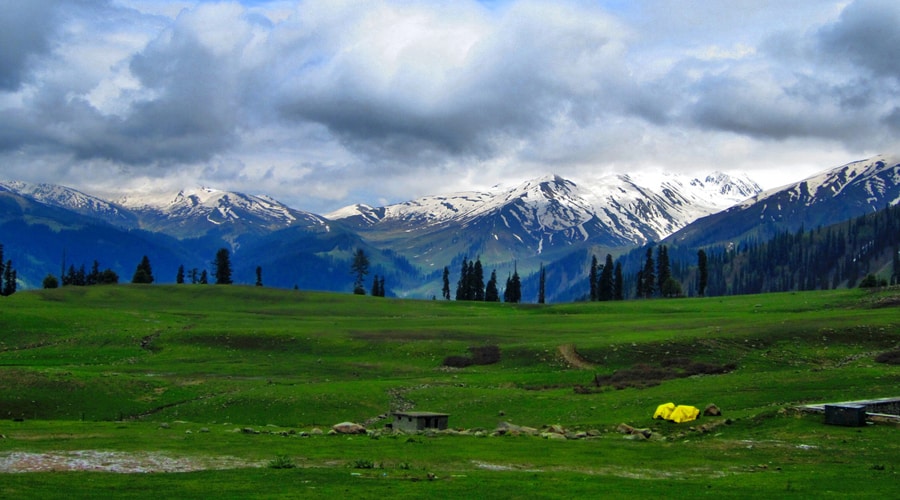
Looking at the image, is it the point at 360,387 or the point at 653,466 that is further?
the point at 360,387

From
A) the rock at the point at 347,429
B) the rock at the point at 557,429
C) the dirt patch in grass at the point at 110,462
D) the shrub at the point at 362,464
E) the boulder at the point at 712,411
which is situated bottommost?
the rock at the point at 557,429

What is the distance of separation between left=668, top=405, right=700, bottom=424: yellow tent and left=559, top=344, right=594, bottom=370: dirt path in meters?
29.1

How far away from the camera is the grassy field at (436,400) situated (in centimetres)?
2945

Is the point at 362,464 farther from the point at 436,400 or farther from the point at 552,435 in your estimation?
the point at 436,400

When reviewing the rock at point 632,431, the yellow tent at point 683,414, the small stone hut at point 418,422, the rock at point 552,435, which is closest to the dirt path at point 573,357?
the yellow tent at point 683,414

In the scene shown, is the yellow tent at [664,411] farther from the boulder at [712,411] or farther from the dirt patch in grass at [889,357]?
the dirt patch in grass at [889,357]

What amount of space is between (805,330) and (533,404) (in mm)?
40634

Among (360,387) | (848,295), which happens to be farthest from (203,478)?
(848,295)

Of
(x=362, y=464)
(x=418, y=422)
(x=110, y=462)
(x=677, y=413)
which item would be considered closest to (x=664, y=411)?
(x=677, y=413)

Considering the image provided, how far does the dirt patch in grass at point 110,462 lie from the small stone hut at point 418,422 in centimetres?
1562

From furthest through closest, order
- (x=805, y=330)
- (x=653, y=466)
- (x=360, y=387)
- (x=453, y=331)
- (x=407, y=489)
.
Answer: (x=453, y=331) < (x=805, y=330) < (x=360, y=387) < (x=653, y=466) < (x=407, y=489)

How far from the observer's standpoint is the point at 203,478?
2842 centimetres

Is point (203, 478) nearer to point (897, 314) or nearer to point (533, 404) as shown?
point (533, 404)

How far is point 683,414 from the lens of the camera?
48.1 meters
